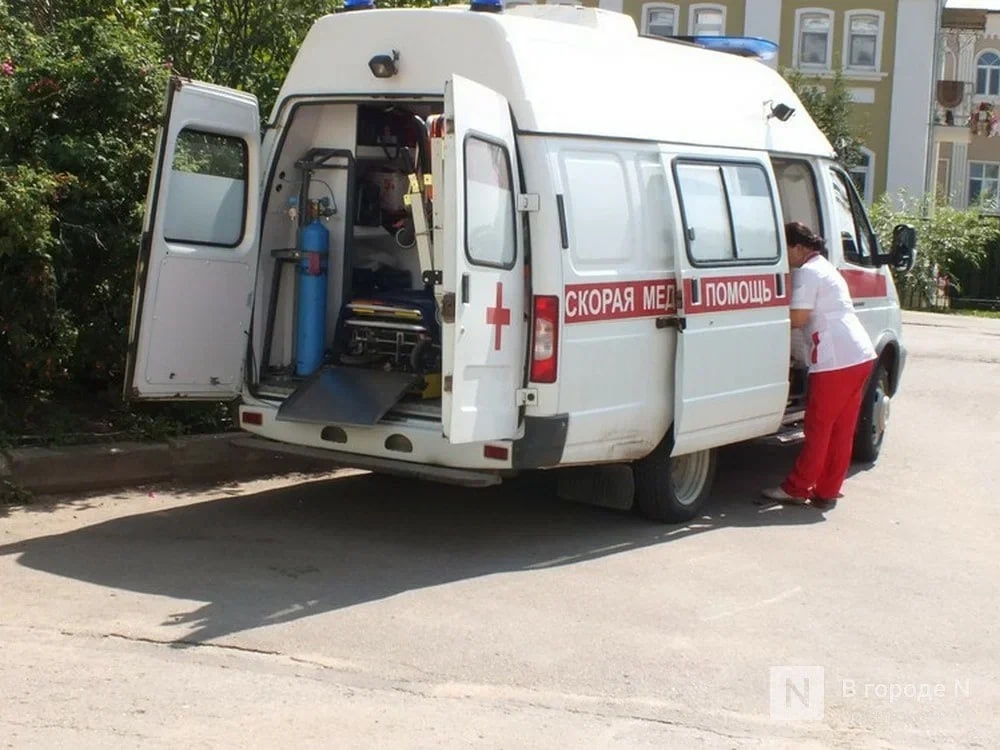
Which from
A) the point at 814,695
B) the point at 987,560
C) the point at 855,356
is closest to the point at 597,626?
the point at 814,695

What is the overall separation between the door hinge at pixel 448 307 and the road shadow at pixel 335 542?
123 cm

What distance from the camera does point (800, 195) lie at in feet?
32.6

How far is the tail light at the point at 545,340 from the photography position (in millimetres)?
7152

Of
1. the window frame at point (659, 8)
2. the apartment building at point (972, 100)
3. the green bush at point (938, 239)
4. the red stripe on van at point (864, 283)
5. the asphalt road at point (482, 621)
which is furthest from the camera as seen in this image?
the apartment building at point (972, 100)

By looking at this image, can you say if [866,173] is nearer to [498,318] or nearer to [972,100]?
[972,100]

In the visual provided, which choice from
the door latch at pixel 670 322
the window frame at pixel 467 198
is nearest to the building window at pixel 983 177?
the door latch at pixel 670 322

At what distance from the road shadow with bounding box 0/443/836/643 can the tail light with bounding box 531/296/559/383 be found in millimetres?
970

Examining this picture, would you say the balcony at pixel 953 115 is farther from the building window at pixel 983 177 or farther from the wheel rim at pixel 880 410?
the wheel rim at pixel 880 410

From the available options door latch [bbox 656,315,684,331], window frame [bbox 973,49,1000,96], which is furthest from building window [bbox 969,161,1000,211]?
door latch [bbox 656,315,684,331]

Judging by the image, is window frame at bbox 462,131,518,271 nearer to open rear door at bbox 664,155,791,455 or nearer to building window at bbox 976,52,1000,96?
open rear door at bbox 664,155,791,455

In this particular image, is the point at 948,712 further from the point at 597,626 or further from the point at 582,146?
the point at 582,146

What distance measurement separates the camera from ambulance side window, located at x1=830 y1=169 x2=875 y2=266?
33.3 feet

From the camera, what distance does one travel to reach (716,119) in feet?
28.3

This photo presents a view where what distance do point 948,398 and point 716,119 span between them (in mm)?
7054
